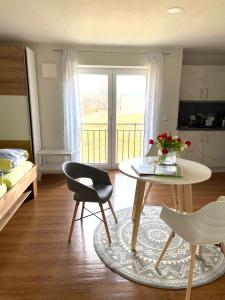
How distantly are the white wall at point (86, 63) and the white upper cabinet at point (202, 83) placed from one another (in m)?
0.20

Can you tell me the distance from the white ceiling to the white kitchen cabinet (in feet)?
5.30

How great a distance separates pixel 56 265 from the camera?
2041 mm

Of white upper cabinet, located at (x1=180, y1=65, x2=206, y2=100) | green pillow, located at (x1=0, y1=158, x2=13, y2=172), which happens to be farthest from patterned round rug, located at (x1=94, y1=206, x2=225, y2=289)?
white upper cabinet, located at (x1=180, y1=65, x2=206, y2=100)

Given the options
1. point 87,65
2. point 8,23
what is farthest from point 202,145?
point 8,23

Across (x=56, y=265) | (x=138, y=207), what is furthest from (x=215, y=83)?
→ (x=56, y=265)

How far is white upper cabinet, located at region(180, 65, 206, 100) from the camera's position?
14.1ft

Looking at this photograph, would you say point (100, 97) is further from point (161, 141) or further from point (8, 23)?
point (161, 141)

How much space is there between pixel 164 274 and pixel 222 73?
386cm

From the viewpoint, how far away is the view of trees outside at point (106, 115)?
4309mm

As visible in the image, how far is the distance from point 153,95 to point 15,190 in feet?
9.53

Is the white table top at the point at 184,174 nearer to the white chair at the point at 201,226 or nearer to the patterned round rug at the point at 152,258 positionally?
the white chair at the point at 201,226

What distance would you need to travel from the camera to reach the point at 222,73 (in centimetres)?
431

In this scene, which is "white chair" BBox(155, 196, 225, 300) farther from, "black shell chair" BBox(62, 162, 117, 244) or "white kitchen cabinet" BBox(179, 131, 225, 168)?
"white kitchen cabinet" BBox(179, 131, 225, 168)

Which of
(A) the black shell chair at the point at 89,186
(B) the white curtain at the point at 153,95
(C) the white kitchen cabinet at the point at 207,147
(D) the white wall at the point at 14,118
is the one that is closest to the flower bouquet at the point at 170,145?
(A) the black shell chair at the point at 89,186
